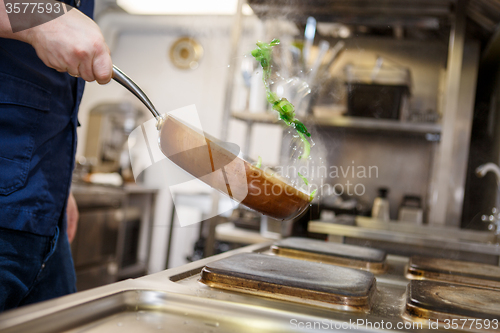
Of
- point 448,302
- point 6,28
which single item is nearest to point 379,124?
point 448,302

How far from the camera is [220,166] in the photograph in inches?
25.5

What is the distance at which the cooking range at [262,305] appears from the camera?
575 mm

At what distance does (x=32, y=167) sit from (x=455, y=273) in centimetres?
99

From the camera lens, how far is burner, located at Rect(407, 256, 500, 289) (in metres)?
0.94

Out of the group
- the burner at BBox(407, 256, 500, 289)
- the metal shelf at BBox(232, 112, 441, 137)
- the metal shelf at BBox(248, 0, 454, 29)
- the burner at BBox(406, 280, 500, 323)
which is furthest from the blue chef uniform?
the metal shelf at BBox(248, 0, 454, 29)

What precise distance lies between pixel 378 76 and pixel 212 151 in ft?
6.57

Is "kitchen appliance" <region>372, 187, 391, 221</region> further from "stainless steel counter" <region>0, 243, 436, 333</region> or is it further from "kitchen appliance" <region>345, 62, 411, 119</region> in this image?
"stainless steel counter" <region>0, 243, 436, 333</region>

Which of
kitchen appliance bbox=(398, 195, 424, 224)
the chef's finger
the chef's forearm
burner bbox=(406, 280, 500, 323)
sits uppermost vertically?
the chef's forearm

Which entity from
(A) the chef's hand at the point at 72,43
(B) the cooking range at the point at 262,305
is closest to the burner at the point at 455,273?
(B) the cooking range at the point at 262,305

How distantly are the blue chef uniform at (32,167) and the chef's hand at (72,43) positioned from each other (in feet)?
0.53

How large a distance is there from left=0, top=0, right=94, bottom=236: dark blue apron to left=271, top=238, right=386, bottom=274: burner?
56 centimetres

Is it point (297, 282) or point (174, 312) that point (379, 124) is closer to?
point (297, 282)

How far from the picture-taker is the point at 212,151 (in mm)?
640

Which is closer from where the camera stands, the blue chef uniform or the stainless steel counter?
the stainless steel counter
